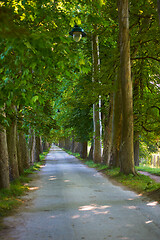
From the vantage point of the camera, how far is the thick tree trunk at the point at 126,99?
592 inches

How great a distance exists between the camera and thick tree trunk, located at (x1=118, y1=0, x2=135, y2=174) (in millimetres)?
15039

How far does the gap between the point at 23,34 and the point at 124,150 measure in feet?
39.8

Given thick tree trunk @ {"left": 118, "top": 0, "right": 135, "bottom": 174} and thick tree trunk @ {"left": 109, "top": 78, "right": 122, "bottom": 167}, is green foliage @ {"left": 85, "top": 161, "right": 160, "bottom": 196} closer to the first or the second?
thick tree trunk @ {"left": 118, "top": 0, "right": 135, "bottom": 174}

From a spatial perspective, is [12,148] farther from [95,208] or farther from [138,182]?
[95,208]

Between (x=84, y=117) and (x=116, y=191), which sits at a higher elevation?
(x=84, y=117)

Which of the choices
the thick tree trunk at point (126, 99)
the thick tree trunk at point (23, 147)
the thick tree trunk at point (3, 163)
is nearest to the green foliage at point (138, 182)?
the thick tree trunk at point (126, 99)

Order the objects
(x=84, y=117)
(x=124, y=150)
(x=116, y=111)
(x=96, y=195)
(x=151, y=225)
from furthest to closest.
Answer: (x=84, y=117)
(x=116, y=111)
(x=124, y=150)
(x=96, y=195)
(x=151, y=225)

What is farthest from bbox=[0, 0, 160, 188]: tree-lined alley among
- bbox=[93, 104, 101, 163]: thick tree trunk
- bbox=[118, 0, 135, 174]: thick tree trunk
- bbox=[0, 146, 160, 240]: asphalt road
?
bbox=[0, 146, 160, 240]: asphalt road

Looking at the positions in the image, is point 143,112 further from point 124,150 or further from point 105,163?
point 105,163

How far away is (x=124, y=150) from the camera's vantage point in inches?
595

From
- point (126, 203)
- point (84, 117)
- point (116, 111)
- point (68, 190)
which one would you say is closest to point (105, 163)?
point (116, 111)

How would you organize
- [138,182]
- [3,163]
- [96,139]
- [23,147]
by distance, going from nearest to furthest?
[3,163] < [138,182] < [23,147] < [96,139]

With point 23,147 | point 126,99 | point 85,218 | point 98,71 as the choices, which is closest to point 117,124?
point 98,71

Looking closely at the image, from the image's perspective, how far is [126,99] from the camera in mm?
15266
